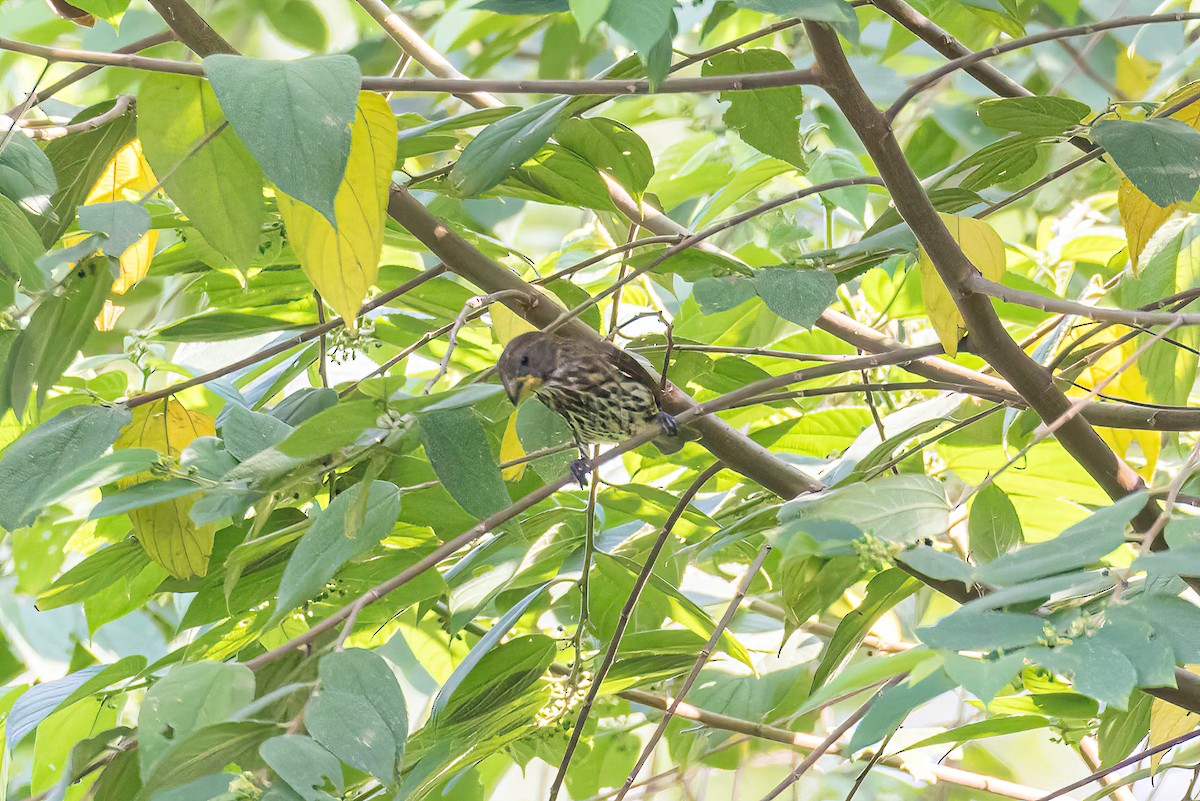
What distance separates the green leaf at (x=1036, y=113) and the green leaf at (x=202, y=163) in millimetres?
651

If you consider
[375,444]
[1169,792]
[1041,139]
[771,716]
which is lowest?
[1169,792]

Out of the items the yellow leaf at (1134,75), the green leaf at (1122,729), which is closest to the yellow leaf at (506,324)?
the green leaf at (1122,729)

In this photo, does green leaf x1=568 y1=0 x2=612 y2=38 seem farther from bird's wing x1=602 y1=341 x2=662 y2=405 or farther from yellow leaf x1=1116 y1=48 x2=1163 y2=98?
yellow leaf x1=1116 y1=48 x2=1163 y2=98

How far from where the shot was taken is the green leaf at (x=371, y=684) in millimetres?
652

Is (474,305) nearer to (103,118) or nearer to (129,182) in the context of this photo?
(103,118)

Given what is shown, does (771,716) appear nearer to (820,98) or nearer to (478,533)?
(478,533)

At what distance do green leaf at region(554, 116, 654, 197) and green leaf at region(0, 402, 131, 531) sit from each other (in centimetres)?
49

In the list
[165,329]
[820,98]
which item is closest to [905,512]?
[165,329]

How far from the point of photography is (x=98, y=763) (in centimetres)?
81

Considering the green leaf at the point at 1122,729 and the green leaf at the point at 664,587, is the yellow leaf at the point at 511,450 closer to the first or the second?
the green leaf at the point at 664,587

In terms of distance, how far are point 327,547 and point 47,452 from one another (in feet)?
0.92

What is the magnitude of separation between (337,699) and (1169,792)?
4.51 feet

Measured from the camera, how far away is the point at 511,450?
3.85 ft

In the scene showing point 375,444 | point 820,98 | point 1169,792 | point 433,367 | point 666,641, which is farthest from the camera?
point 820,98
